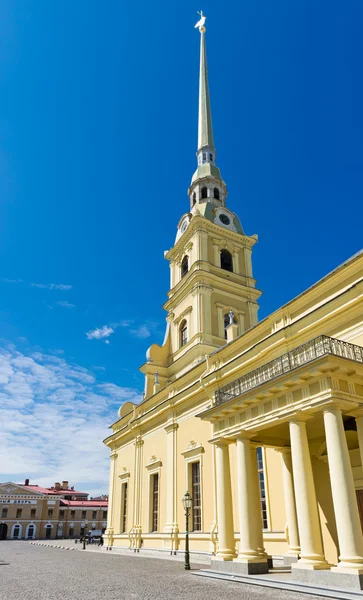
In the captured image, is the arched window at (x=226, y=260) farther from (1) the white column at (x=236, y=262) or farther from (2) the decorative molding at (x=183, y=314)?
(2) the decorative molding at (x=183, y=314)

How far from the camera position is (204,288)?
28.9m

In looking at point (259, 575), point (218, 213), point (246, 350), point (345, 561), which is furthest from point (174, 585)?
point (218, 213)

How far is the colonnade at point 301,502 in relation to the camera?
9.58 m

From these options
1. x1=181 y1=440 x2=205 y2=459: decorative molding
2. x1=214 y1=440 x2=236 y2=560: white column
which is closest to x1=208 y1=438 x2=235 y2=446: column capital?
x1=214 y1=440 x2=236 y2=560: white column

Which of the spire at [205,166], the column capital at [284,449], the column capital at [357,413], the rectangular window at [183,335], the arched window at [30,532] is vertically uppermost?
the spire at [205,166]

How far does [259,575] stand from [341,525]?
3653 millimetres

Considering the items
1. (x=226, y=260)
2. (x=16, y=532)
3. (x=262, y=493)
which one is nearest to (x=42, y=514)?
(x=16, y=532)

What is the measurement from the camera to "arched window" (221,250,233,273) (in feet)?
105

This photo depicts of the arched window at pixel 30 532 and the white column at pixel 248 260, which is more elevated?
the white column at pixel 248 260

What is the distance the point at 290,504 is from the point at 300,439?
13.9 ft

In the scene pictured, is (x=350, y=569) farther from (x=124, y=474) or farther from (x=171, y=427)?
(x=124, y=474)

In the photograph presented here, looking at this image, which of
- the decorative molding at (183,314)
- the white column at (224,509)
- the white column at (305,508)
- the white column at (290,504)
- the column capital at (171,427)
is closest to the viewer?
the white column at (305,508)

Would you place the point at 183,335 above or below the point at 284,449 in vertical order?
above

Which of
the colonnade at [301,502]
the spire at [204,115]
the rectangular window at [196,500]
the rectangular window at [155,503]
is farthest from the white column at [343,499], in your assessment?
the spire at [204,115]
